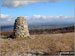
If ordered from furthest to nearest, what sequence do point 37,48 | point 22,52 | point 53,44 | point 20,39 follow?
point 20,39, point 53,44, point 37,48, point 22,52

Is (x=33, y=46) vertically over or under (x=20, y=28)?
under

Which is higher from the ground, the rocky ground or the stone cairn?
the stone cairn

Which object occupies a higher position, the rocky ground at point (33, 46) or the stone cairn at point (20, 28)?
the stone cairn at point (20, 28)

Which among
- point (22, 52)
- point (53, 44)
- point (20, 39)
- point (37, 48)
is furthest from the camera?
point (20, 39)

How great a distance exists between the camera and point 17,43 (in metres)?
26.0

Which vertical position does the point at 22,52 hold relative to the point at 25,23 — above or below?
below

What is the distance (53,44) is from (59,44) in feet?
3.35

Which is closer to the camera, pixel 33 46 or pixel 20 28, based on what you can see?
pixel 33 46

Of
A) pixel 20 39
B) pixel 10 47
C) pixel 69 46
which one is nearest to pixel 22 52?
pixel 10 47

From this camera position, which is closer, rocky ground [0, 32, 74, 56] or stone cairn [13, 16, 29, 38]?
rocky ground [0, 32, 74, 56]

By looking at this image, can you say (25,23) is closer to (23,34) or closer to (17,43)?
(23,34)

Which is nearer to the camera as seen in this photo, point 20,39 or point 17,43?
point 17,43

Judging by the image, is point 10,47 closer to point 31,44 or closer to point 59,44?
point 31,44

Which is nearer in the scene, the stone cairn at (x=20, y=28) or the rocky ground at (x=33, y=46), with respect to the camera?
the rocky ground at (x=33, y=46)
